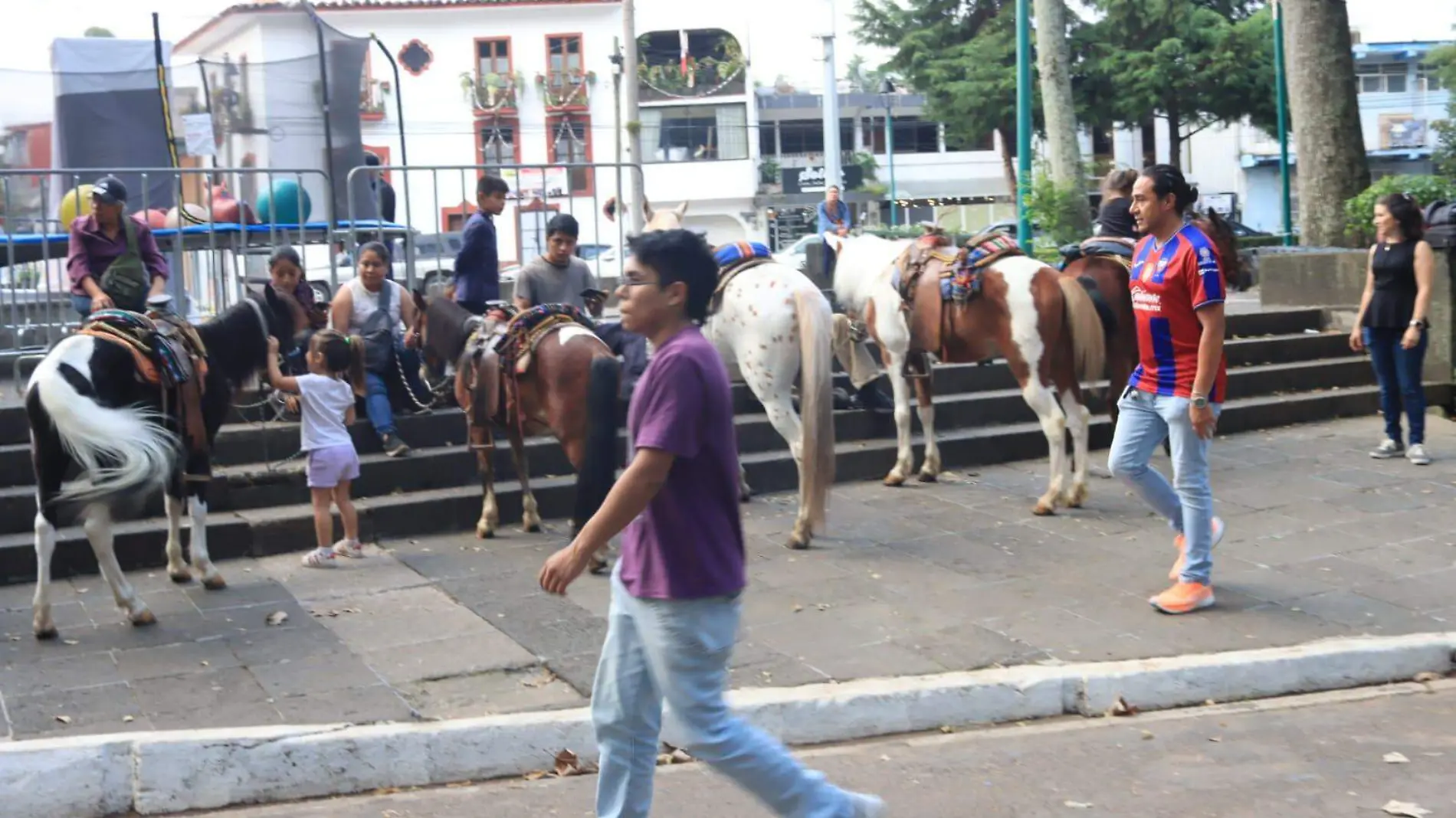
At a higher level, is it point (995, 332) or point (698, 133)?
point (698, 133)

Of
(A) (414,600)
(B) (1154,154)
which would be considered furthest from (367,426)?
(B) (1154,154)

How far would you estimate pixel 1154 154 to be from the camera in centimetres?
4962

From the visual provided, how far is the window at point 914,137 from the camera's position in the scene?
59.1 meters

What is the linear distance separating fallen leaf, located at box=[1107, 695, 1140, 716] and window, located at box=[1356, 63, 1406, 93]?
55.4 m

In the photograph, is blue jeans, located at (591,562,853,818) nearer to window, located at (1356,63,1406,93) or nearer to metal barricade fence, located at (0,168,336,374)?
metal barricade fence, located at (0,168,336,374)

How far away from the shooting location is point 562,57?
47406mm

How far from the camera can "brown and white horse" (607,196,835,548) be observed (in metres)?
8.14

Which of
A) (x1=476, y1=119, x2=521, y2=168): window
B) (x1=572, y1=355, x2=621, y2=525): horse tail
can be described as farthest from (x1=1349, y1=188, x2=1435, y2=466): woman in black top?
(x1=476, y1=119, x2=521, y2=168): window

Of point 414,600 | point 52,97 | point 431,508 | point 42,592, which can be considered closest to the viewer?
point 42,592

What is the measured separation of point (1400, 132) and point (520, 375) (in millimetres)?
53892

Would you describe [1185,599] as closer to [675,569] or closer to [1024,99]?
[675,569]

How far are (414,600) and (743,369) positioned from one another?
107 inches

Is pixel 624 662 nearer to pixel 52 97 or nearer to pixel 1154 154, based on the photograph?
pixel 52 97

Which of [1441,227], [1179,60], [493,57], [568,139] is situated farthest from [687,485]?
[493,57]
